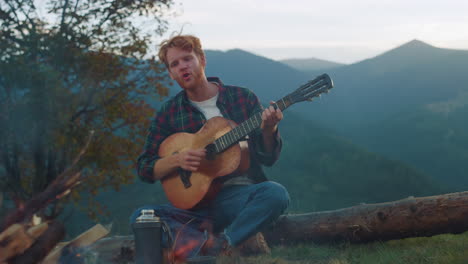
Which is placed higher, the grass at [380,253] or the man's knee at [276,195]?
the man's knee at [276,195]

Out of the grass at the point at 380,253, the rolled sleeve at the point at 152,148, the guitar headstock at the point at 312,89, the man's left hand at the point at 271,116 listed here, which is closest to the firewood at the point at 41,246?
the rolled sleeve at the point at 152,148

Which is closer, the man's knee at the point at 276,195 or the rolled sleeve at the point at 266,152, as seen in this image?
the man's knee at the point at 276,195

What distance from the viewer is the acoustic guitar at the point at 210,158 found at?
3770 mm

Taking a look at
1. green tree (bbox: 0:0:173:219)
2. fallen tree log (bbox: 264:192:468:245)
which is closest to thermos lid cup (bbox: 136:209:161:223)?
fallen tree log (bbox: 264:192:468:245)

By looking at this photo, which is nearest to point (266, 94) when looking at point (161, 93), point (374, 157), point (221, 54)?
point (221, 54)

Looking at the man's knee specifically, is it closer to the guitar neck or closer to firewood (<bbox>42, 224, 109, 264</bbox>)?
the guitar neck

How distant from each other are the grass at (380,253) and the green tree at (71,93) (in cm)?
539

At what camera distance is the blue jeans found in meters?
3.81

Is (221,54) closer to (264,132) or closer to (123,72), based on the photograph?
(123,72)

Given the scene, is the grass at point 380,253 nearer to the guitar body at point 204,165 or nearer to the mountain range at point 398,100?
the guitar body at point 204,165

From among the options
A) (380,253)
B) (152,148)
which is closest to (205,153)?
(152,148)

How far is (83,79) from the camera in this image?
1042cm

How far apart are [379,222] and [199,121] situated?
6.57 ft

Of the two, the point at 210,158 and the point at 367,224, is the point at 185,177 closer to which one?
the point at 210,158
